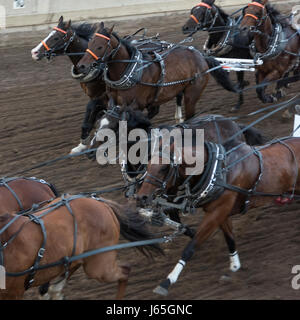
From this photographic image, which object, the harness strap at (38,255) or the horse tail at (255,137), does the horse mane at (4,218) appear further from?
the horse tail at (255,137)

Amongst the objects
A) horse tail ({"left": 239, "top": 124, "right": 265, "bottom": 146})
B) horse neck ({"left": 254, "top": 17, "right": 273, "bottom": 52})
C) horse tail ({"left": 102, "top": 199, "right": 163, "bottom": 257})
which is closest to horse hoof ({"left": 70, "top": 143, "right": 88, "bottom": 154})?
horse tail ({"left": 239, "top": 124, "right": 265, "bottom": 146})

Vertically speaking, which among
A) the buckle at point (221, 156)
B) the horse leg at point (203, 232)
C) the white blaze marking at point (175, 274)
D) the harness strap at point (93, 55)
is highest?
the harness strap at point (93, 55)

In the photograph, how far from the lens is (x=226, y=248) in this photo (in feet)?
22.7

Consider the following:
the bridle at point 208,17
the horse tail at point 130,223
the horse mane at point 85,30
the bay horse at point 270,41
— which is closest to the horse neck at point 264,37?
the bay horse at point 270,41

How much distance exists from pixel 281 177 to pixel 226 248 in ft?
3.46

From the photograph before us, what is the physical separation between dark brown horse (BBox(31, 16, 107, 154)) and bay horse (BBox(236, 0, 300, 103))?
7.09 feet

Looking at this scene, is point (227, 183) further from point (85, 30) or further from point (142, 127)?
point (85, 30)

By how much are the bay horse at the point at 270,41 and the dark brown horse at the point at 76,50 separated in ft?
7.09

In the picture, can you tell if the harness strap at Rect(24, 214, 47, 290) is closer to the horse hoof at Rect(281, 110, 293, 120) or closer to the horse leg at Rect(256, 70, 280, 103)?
the horse leg at Rect(256, 70, 280, 103)

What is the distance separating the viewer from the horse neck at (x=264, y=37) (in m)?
9.02

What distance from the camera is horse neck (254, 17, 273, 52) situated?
9.02 metres

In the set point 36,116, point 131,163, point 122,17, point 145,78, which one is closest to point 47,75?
point 36,116

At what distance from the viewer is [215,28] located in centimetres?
956

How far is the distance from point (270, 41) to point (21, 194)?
4.76 m
